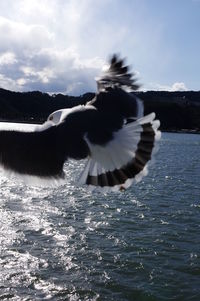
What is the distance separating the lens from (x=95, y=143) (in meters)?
2.69

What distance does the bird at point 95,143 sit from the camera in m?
2.64

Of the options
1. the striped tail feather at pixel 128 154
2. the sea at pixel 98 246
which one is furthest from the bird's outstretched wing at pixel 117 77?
the sea at pixel 98 246

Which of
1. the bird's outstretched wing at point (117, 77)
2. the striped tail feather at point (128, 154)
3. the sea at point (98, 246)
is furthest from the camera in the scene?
the sea at point (98, 246)

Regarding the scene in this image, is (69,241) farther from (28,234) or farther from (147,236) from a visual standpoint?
(147,236)

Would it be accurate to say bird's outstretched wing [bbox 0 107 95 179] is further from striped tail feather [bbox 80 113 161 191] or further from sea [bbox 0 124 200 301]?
sea [bbox 0 124 200 301]

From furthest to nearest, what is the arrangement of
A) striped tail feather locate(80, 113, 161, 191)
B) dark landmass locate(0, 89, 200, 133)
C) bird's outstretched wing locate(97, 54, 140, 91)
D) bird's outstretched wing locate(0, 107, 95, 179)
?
dark landmass locate(0, 89, 200, 133) < bird's outstretched wing locate(97, 54, 140, 91) < striped tail feather locate(80, 113, 161, 191) < bird's outstretched wing locate(0, 107, 95, 179)

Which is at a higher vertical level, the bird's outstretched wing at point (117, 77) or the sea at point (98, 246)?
the bird's outstretched wing at point (117, 77)

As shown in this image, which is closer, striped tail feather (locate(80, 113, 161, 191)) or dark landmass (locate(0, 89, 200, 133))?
striped tail feather (locate(80, 113, 161, 191))

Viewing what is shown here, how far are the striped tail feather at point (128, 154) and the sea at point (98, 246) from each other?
4.82 m

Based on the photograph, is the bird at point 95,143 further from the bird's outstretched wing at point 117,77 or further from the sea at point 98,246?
the sea at point 98,246

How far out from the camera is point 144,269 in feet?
43.2

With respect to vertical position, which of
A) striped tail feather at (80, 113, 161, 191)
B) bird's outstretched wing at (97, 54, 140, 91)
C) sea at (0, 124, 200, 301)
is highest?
bird's outstretched wing at (97, 54, 140, 91)

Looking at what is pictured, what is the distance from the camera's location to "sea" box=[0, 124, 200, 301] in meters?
11.9

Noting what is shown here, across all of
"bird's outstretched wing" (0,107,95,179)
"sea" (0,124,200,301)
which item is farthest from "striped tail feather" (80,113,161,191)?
"sea" (0,124,200,301)
